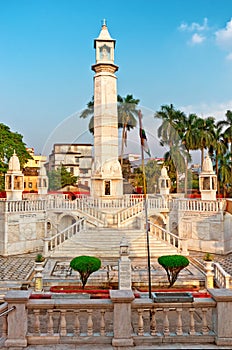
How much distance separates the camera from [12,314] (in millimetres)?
5422

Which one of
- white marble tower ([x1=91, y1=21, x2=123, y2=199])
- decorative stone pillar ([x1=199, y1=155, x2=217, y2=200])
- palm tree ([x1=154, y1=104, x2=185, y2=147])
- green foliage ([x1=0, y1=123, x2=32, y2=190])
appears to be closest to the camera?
decorative stone pillar ([x1=199, y1=155, x2=217, y2=200])

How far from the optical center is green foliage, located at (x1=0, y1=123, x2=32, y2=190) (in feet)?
112

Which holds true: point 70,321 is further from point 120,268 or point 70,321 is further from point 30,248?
point 30,248

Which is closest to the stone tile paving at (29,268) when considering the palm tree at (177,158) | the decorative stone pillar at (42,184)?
the decorative stone pillar at (42,184)

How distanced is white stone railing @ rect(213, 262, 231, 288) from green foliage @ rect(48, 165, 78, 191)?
22106 mm

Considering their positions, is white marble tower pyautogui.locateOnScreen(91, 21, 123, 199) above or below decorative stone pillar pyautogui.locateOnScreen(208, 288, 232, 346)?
above

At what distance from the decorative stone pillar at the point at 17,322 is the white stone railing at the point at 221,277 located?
287 inches

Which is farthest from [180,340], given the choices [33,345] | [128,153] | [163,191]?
[128,153]

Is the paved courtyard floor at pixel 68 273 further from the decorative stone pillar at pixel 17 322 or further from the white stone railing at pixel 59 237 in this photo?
the decorative stone pillar at pixel 17 322

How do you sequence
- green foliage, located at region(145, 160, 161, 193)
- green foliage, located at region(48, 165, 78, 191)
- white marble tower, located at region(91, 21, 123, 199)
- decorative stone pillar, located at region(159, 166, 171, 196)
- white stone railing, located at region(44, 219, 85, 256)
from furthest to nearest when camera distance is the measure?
green foliage, located at region(48, 165, 78, 191), green foliage, located at region(145, 160, 161, 193), decorative stone pillar, located at region(159, 166, 171, 196), white marble tower, located at region(91, 21, 123, 199), white stone railing, located at region(44, 219, 85, 256)

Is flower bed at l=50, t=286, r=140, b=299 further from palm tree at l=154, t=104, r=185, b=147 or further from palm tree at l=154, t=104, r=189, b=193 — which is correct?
palm tree at l=154, t=104, r=185, b=147

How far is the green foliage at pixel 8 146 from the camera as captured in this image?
3409cm

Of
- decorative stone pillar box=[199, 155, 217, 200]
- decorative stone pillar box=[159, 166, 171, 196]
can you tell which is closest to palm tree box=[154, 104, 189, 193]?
decorative stone pillar box=[159, 166, 171, 196]

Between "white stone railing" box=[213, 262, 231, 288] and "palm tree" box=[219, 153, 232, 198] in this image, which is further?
"palm tree" box=[219, 153, 232, 198]
